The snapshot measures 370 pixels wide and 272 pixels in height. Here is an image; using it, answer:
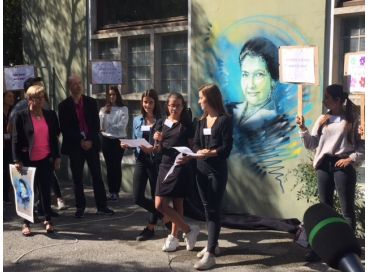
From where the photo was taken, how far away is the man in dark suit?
6844 millimetres

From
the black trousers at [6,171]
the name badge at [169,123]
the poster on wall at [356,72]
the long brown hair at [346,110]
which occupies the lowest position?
the black trousers at [6,171]

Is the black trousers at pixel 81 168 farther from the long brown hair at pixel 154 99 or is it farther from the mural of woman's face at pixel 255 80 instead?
the mural of woman's face at pixel 255 80

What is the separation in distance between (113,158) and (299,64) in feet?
12.8

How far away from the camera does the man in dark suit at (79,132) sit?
6.84m

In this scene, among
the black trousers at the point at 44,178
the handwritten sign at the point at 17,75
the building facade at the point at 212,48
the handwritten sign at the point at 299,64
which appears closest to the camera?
the handwritten sign at the point at 299,64

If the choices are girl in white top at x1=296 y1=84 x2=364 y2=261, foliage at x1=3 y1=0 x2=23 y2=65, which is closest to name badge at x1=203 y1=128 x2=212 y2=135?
girl in white top at x1=296 y1=84 x2=364 y2=261

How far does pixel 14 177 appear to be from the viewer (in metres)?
6.10

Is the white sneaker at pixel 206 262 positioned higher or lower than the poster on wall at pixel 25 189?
lower

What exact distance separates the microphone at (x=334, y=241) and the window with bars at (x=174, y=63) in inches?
247

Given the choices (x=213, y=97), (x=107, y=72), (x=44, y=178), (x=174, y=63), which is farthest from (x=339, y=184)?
(x=107, y=72)

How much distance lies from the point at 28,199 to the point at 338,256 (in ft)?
16.4

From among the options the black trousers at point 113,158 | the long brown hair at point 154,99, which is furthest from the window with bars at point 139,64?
the long brown hair at point 154,99

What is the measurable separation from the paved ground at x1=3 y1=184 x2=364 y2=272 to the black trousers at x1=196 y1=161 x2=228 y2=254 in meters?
0.33

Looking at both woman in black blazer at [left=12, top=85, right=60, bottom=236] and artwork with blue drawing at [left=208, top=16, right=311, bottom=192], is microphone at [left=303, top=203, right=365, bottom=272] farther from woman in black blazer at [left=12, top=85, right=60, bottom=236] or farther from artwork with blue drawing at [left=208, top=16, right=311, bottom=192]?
woman in black blazer at [left=12, top=85, right=60, bottom=236]
